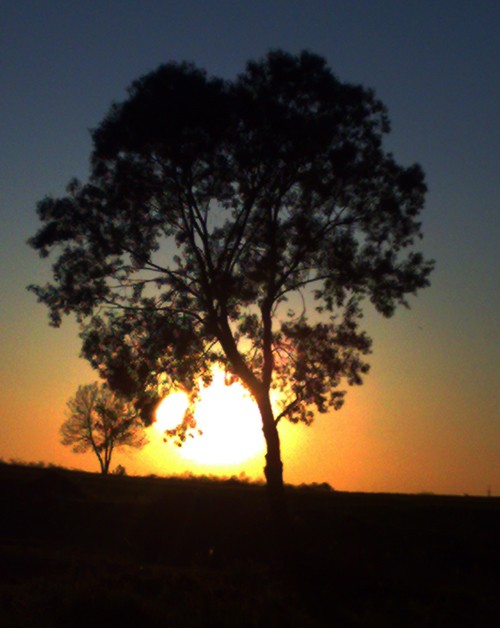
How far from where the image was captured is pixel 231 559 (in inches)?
1056

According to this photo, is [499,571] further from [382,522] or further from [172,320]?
[172,320]

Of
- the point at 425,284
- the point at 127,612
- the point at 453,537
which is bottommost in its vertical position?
the point at 127,612

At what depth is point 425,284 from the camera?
28.6 m

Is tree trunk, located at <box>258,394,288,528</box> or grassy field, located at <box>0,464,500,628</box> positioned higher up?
tree trunk, located at <box>258,394,288,528</box>

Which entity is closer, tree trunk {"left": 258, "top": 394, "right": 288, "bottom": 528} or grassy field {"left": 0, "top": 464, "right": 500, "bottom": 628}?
grassy field {"left": 0, "top": 464, "right": 500, "bottom": 628}

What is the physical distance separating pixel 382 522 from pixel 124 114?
16891mm

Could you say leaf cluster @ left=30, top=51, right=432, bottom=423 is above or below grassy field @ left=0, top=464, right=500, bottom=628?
above

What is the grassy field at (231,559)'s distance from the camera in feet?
49.3

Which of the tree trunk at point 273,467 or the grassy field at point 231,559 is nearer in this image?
the grassy field at point 231,559

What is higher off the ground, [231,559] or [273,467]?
[273,467]

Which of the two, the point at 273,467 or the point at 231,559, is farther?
the point at 273,467

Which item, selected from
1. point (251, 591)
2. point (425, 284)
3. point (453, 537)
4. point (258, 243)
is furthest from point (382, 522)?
point (251, 591)

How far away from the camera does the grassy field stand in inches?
591

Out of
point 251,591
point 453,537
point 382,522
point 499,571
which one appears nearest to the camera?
point 251,591
